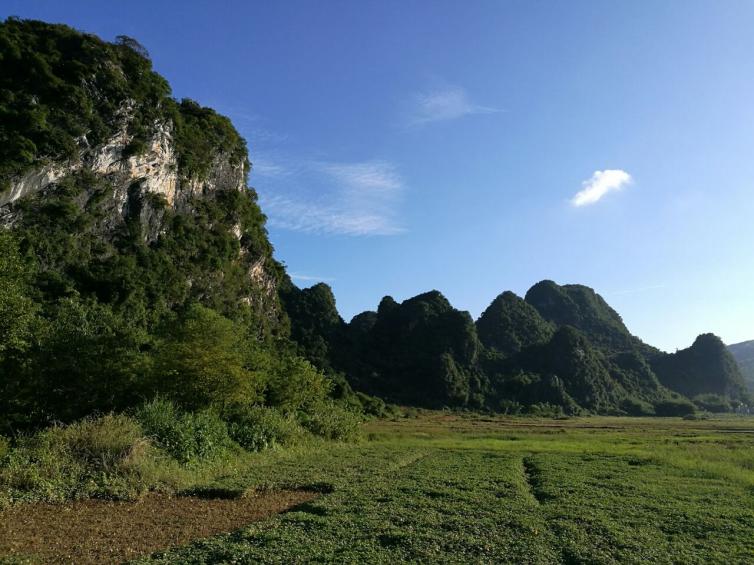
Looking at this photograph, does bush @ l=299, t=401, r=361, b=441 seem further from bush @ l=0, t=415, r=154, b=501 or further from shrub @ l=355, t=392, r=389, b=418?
shrub @ l=355, t=392, r=389, b=418

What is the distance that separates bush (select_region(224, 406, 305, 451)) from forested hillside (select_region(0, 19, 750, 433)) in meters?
0.88

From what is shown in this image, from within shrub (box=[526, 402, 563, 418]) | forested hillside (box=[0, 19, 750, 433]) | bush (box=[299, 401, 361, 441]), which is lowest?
shrub (box=[526, 402, 563, 418])

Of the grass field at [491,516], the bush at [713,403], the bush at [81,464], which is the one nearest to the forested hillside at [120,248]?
the bush at [81,464]

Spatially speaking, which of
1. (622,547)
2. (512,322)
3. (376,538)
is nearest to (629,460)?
(622,547)

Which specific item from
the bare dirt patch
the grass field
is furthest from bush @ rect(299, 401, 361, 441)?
the bare dirt patch

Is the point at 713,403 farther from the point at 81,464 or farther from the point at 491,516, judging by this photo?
the point at 81,464

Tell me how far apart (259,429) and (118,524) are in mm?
15114

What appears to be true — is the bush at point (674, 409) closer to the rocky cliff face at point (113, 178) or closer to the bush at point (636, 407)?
the bush at point (636, 407)

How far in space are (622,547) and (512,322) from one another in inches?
5799

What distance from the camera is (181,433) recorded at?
19.3 m

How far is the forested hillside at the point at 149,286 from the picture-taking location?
23375mm

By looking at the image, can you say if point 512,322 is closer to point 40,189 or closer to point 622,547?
point 40,189

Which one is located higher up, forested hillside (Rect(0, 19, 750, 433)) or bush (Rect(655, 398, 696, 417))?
forested hillside (Rect(0, 19, 750, 433))

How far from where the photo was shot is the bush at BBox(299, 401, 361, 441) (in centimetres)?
3662
